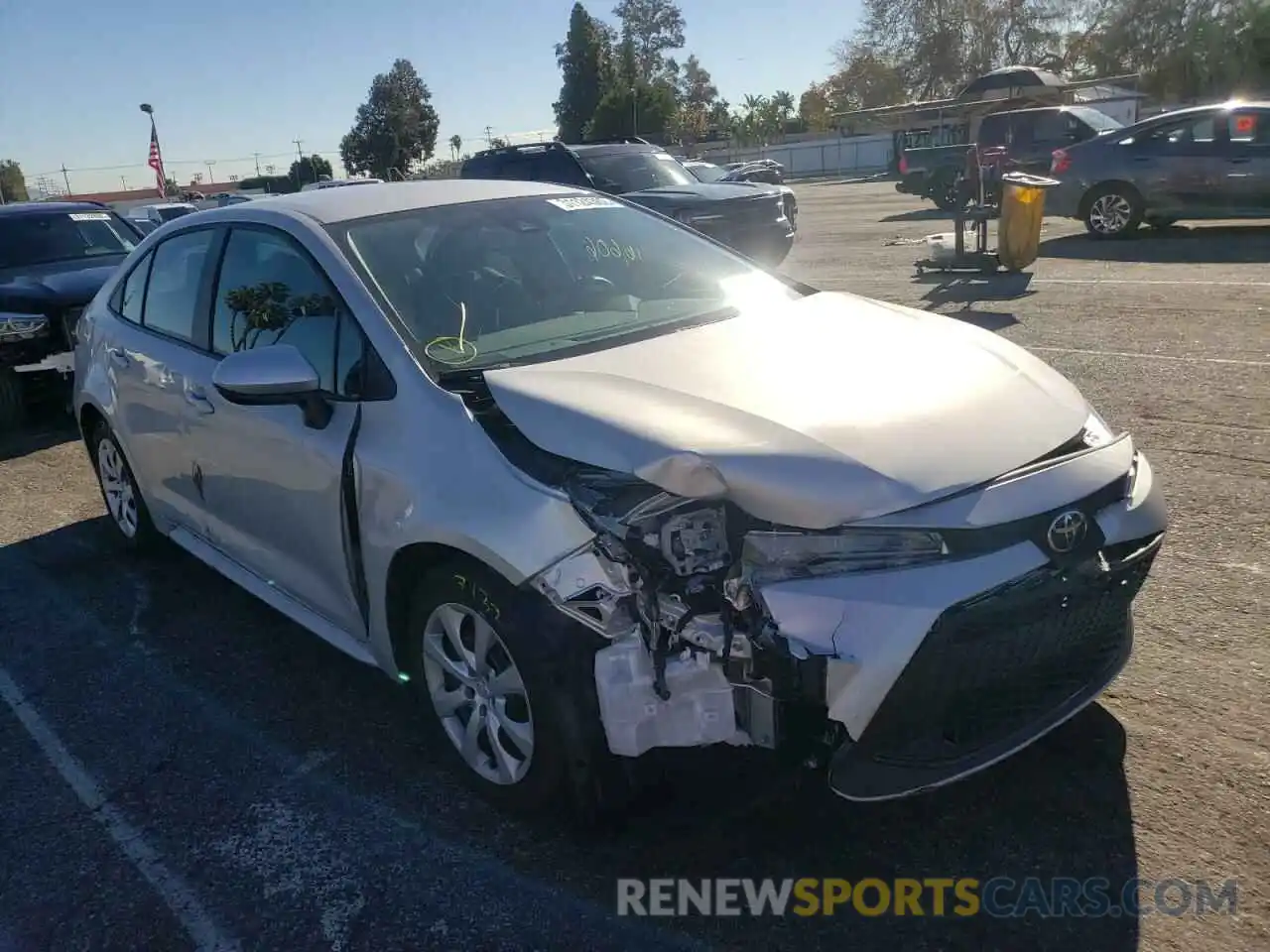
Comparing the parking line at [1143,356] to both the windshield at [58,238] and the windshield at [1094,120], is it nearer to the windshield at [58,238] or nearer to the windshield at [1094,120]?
the windshield at [58,238]

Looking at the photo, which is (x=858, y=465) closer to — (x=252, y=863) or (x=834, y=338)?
(x=834, y=338)

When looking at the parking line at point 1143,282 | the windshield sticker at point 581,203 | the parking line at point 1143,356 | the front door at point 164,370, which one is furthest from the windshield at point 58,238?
the parking line at point 1143,282

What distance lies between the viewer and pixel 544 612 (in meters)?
2.54

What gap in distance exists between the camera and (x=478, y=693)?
114 inches

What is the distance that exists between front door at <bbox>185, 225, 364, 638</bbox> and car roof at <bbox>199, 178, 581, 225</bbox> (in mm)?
153

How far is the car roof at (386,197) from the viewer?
370 cm

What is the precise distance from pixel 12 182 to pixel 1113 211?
101787 millimetres

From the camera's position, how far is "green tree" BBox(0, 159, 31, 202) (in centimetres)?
8638

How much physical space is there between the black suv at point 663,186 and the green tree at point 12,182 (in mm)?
87512

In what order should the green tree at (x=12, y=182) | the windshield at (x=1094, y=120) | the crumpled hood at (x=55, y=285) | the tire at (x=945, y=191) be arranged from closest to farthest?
the crumpled hood at (x=55, y=285)
the windshield at (x=1094, y=120)
the tire at (x=945, y=191)
the green tree at (x=12, y=182)

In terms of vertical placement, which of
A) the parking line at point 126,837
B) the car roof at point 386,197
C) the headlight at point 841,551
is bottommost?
the parking line at point 126,837

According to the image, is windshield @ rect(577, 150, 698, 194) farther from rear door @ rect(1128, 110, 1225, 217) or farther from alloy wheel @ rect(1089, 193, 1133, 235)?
rear door @ rect(1128, 110, 1225, 217)

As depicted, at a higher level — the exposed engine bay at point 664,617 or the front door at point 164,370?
the front door at point 164,370

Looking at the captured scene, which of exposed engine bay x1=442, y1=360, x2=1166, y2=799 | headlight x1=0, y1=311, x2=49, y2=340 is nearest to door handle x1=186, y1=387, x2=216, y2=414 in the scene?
exposed engine bay x1=442, y1=360, x2=1166, y2=799
